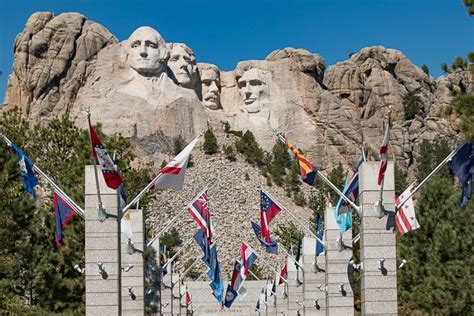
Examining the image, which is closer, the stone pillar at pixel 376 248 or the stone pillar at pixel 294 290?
the stone pillar at pixel 376 248

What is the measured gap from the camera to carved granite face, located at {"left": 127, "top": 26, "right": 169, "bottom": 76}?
108 m

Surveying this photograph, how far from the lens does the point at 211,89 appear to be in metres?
116

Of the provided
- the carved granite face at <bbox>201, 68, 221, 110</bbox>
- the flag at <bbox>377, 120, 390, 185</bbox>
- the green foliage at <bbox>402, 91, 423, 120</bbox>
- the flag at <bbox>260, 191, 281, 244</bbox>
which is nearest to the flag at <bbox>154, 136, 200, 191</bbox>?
the flag at <bbox>377, 120, 390, 185</bbox>

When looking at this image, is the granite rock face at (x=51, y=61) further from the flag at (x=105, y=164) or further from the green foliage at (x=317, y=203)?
the flag at (x=105, y=164)

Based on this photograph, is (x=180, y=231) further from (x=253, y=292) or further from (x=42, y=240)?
(x=42, y=240)

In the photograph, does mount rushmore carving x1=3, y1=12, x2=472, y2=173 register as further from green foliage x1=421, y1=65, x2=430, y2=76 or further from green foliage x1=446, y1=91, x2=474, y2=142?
green foliage x1=446, y1=91, x2=474, y2=142

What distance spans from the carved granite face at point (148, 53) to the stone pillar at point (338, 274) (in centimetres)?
7404

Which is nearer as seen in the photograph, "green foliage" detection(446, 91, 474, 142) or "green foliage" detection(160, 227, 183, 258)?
"green foliage" detection(446, 91, 474, 142)

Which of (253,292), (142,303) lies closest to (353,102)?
(253,292)

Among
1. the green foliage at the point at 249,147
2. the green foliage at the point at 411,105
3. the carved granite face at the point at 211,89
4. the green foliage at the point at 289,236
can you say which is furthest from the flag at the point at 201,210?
the green foliage at the point at 411,105

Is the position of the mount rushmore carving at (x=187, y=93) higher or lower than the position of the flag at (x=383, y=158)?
higher

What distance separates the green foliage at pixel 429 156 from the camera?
115m

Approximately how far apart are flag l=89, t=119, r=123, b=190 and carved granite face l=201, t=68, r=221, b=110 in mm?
88803

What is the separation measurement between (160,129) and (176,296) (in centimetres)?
5144
